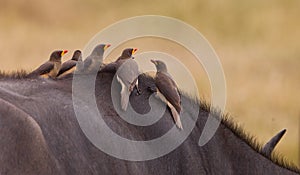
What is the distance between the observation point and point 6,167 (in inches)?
229

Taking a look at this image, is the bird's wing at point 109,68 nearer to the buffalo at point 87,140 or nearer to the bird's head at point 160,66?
the buffalo at point 87,140

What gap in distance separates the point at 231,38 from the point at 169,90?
1562cm

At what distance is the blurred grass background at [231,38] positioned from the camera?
17438 millimetres

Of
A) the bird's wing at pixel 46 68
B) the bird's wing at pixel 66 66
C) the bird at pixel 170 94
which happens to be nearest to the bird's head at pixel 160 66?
the bird at pixel 170 94

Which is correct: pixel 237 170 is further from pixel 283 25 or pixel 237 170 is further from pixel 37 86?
pixel 283 25

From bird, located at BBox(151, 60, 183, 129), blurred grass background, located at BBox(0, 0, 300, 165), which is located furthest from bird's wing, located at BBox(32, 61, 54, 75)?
blurred grass background, located at BBox(0, 0, 300, 165)

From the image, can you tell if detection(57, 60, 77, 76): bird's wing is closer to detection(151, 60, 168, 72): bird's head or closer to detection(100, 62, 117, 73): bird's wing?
detection(100, 62, 117, 73): bird's wing

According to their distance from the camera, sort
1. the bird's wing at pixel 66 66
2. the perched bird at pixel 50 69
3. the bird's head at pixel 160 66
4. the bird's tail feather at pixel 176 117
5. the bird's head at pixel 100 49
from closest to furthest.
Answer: the bird's tail feather at pixel 176 117, the bird's wing at pixel 66 66, the perched bird at pixel 50 69, the bird's head at pixel 160 66, the bird's head at pixel 100 49

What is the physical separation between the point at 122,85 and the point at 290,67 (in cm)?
1366

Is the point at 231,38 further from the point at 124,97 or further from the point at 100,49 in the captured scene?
the point at 124,97

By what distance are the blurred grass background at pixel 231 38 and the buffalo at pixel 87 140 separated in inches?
290

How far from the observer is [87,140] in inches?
259

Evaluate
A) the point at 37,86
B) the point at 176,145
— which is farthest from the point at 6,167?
the point at 176,145

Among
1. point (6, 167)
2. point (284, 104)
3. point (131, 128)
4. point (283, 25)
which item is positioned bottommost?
point (6, 167)
